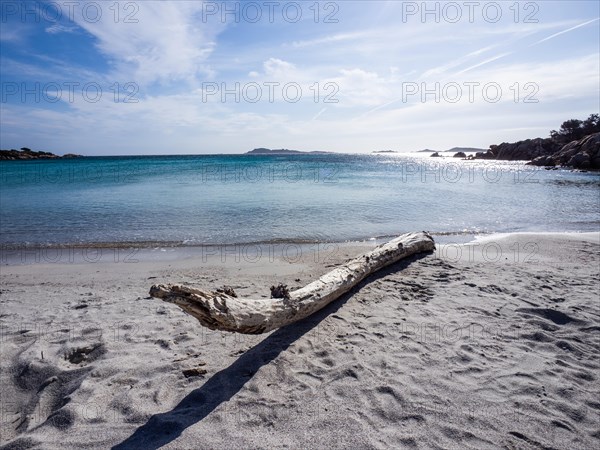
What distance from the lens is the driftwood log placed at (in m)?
2.95

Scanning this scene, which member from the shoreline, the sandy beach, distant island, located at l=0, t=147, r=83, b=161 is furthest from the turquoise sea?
distant island, located at l=0, t=147, r=83, b=161

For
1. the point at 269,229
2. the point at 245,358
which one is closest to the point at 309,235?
the point at 269,229

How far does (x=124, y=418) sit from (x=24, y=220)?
1279cm

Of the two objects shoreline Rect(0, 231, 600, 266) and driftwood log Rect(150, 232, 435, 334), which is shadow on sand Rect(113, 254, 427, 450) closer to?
driftwood log Rect(150, 232, 435, 334)

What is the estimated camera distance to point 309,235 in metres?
10.3

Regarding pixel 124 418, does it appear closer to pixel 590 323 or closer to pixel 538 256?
pixel 590 323

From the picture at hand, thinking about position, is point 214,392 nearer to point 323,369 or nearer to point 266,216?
point 323,369

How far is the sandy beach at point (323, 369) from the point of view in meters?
2.76

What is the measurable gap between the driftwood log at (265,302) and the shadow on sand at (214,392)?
0.72 feet

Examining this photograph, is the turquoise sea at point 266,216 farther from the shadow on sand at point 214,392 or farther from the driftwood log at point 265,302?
the shadow on sand at point 214,392

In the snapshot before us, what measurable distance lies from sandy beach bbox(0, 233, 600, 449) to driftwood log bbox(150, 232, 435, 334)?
275 mm

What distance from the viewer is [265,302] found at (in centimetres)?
389

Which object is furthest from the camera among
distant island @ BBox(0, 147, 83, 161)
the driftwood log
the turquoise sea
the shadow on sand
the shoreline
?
distant island @ BBox(0, 147, 83, 161)

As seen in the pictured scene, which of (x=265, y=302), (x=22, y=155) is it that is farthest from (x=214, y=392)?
(x=22, y=155)
